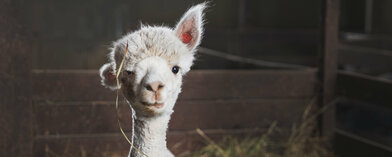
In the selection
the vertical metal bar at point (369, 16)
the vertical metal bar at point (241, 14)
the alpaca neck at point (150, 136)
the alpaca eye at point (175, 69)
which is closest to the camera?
the alpaca eye at point (175, 69)

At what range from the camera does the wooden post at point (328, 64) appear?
3369mm

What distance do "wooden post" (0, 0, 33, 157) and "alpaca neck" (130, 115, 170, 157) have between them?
2.42 ft

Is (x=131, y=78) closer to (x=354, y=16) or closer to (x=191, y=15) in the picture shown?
(x=191, y=15)

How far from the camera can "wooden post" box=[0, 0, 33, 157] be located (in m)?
2.07

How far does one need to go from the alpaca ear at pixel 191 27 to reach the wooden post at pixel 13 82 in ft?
2.77

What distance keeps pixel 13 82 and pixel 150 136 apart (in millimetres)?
801

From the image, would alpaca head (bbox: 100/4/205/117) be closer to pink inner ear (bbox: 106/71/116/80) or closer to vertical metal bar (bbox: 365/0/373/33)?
pink inner ear (bbox: 106/71/116/80)

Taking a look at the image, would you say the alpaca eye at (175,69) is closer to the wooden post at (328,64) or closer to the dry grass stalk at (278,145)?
the dry grass stalk at (278,145)

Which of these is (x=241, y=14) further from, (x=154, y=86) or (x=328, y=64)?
(x=154, y=86)

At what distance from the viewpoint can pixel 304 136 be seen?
341 centimetres

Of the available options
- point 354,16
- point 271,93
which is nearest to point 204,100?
point 271,93

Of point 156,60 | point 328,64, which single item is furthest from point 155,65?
point 328,64

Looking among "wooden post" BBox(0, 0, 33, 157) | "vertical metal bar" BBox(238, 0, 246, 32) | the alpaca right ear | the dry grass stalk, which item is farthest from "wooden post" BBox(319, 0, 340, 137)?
"vertical metal bar" BBox(238, 0, 246, 32)

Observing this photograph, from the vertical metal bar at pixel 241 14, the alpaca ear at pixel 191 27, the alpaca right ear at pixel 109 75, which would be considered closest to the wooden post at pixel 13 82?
the alpaca right ear at pixel 109 75
